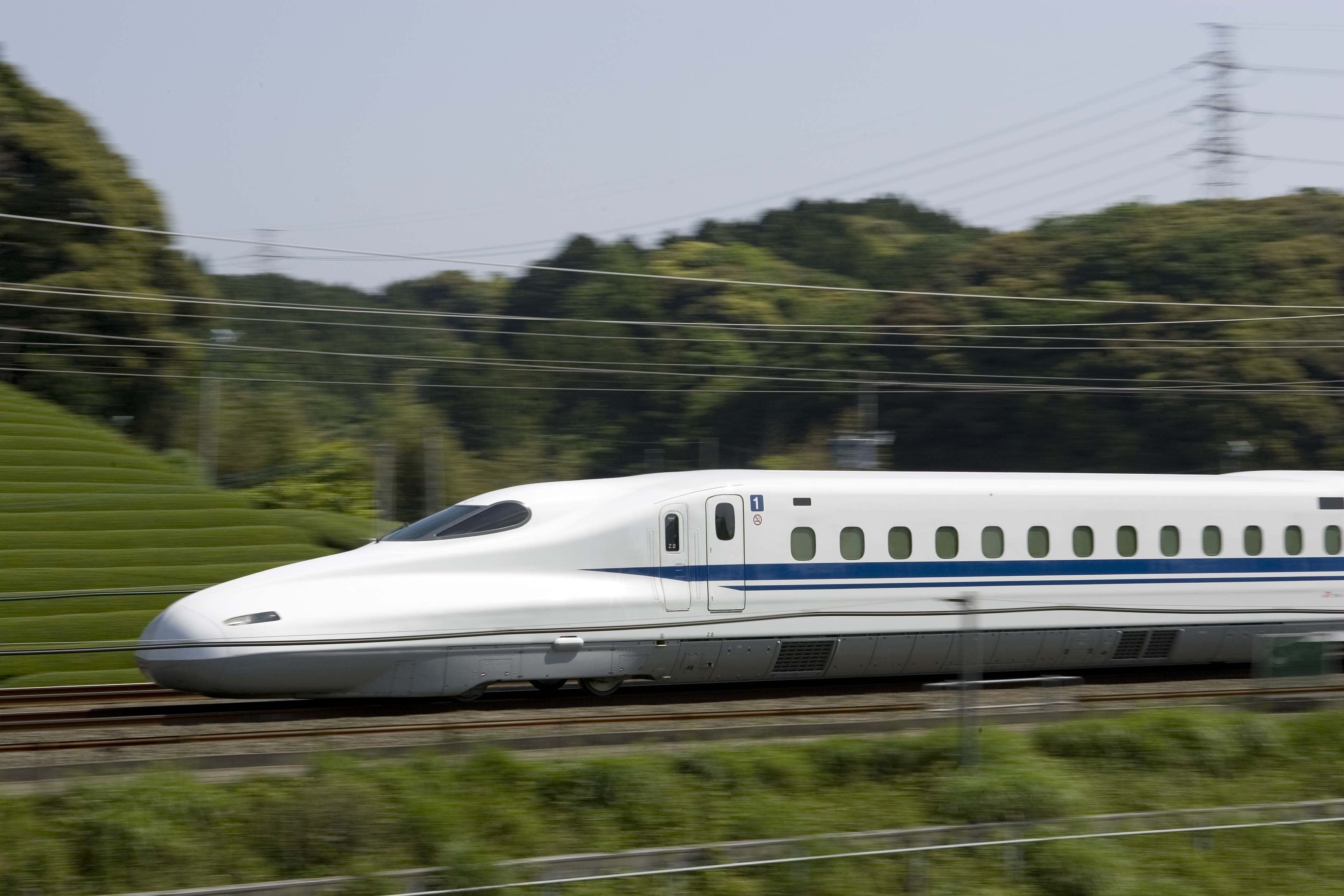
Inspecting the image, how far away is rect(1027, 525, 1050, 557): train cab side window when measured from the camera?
44.9 ft

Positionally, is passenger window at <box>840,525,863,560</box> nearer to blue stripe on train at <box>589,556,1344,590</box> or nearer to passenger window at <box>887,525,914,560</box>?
blue stripe on train at <box>589,556,1344,590</box>

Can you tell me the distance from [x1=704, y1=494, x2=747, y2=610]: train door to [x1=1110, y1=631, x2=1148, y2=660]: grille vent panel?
13.6ft

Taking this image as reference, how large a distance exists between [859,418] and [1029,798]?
42420 mm

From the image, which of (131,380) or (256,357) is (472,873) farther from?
(256,357)

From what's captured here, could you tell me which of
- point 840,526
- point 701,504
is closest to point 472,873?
point 701,504

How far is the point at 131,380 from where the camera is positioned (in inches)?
1449

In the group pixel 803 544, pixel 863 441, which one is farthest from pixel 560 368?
pixel 803 544

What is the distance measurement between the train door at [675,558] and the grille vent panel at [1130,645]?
4695 mm

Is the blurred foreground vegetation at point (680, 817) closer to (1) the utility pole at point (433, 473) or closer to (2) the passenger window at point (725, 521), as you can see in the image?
(2) the passenger window at point (725, 521)

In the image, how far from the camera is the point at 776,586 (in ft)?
41.3

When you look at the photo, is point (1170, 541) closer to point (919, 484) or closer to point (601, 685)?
point (919, 484)

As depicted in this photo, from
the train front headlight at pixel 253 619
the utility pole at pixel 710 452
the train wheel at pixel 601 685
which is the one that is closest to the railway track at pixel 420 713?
the train wheel at pixel 601 685

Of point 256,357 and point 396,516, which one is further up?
point 256,357

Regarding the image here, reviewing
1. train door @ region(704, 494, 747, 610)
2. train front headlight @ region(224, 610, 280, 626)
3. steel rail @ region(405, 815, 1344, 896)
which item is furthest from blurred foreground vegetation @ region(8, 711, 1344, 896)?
train door @ region(704, 494, 747, 610)
